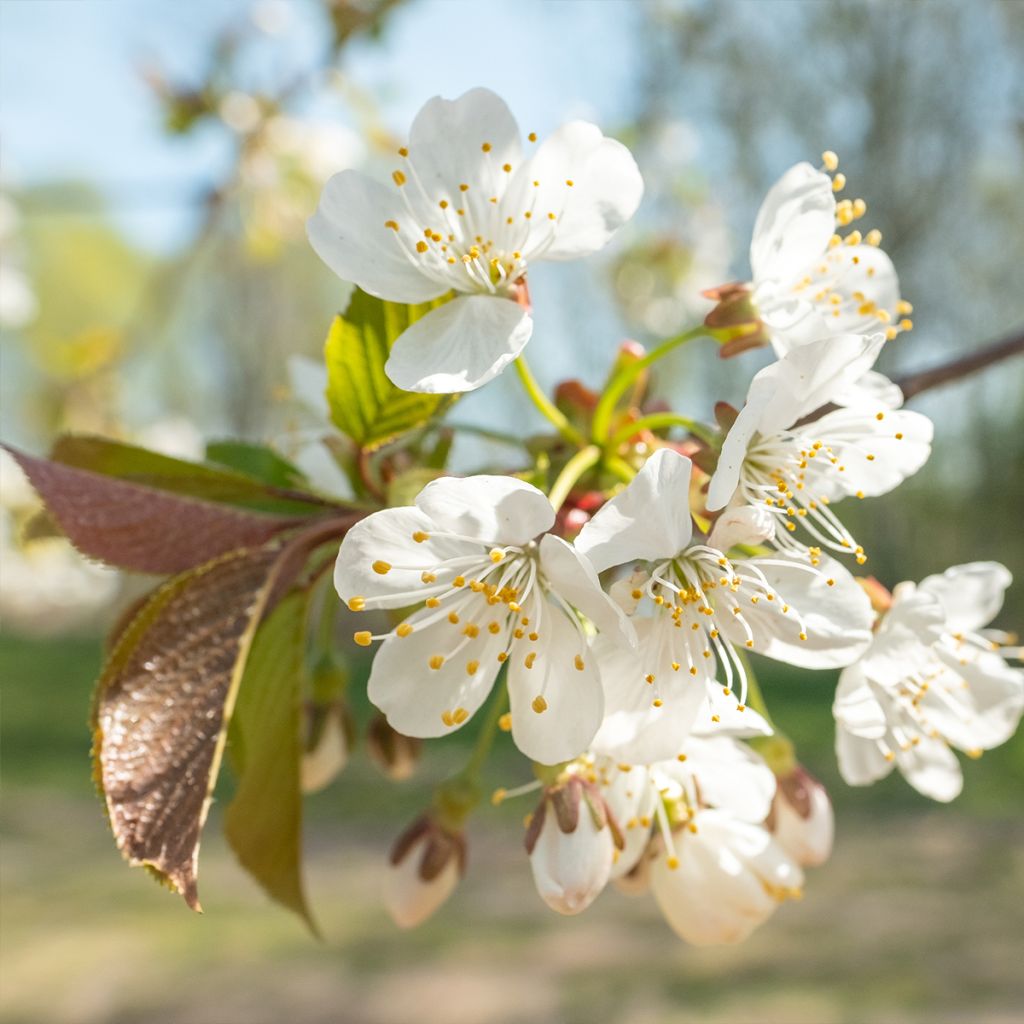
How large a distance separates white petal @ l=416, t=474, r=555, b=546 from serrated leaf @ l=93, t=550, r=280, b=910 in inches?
4.9

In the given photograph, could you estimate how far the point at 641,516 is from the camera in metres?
0.51

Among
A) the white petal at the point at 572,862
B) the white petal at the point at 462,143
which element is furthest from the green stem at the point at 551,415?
the white petal at the point at 572,862

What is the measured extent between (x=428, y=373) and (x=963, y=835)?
508cm

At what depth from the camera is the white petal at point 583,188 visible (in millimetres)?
629

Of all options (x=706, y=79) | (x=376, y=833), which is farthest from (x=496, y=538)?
(x=706, y=79)

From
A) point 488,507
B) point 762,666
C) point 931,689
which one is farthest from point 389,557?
point 762,666

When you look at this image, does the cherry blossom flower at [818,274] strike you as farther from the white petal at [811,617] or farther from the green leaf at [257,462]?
the green leaf at [257,462]

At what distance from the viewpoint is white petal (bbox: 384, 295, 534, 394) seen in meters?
0.55

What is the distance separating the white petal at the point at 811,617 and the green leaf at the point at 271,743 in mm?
248

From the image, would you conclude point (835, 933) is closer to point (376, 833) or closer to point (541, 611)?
point (376, 833)

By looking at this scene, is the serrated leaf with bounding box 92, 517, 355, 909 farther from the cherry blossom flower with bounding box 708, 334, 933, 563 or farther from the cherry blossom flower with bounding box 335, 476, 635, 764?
the cherry blossom flower with bounding box 708, 334, 933, 563

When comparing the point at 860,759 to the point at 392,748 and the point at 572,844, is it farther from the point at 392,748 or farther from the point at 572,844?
the point at 392,748

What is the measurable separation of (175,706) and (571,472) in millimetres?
248

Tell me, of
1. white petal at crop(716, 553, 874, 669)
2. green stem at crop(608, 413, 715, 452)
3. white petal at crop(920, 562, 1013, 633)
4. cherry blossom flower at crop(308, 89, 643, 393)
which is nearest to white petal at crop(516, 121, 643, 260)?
cherry blossom flower at crop(308, 89, 643, 393)
